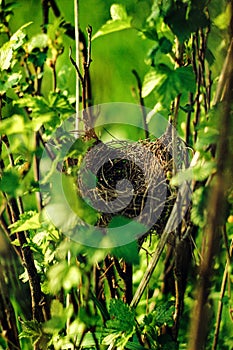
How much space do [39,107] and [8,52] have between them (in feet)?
0.58

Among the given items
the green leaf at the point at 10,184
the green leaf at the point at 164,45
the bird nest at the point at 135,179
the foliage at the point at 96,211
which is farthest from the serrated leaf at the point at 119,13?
the green leaf at the point at 10,184

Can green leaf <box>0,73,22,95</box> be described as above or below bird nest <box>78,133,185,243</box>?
above

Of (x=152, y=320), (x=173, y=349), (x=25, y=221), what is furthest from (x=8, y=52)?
(x=173, y=349)

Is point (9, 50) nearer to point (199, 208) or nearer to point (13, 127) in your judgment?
point (13, 127)

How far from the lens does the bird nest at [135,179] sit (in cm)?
121

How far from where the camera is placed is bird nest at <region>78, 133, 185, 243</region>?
1.21 meters

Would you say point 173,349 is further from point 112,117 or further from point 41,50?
point 41,50

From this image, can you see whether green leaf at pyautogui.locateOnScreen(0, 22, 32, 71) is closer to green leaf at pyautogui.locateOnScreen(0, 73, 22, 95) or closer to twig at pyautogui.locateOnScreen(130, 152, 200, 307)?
green leaf at pyautogui.locateOnScreen(0, 73, 22, 95)

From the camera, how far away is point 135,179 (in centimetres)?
127

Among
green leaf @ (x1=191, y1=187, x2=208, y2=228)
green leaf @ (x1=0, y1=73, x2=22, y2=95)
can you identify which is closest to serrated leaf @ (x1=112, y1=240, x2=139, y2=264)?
green leaf @ (x1=191, y1=187, x2=208, y2=228)

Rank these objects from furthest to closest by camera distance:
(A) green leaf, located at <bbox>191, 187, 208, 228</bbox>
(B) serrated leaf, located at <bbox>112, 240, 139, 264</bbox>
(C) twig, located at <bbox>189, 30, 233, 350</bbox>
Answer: (A) green leaf, located at <bbox>191, 187, 208, 228</bbox> < (B) serrated leaf, located at <bbox>112, 240, 139, 264</bbox> < (C) twig, located at <bbox>189, 30, 233, 350</bbox>

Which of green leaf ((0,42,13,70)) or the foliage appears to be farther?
green leaf ((0,42,13,70))

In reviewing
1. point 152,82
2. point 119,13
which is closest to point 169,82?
point 152,82

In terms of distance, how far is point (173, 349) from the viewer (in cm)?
133
